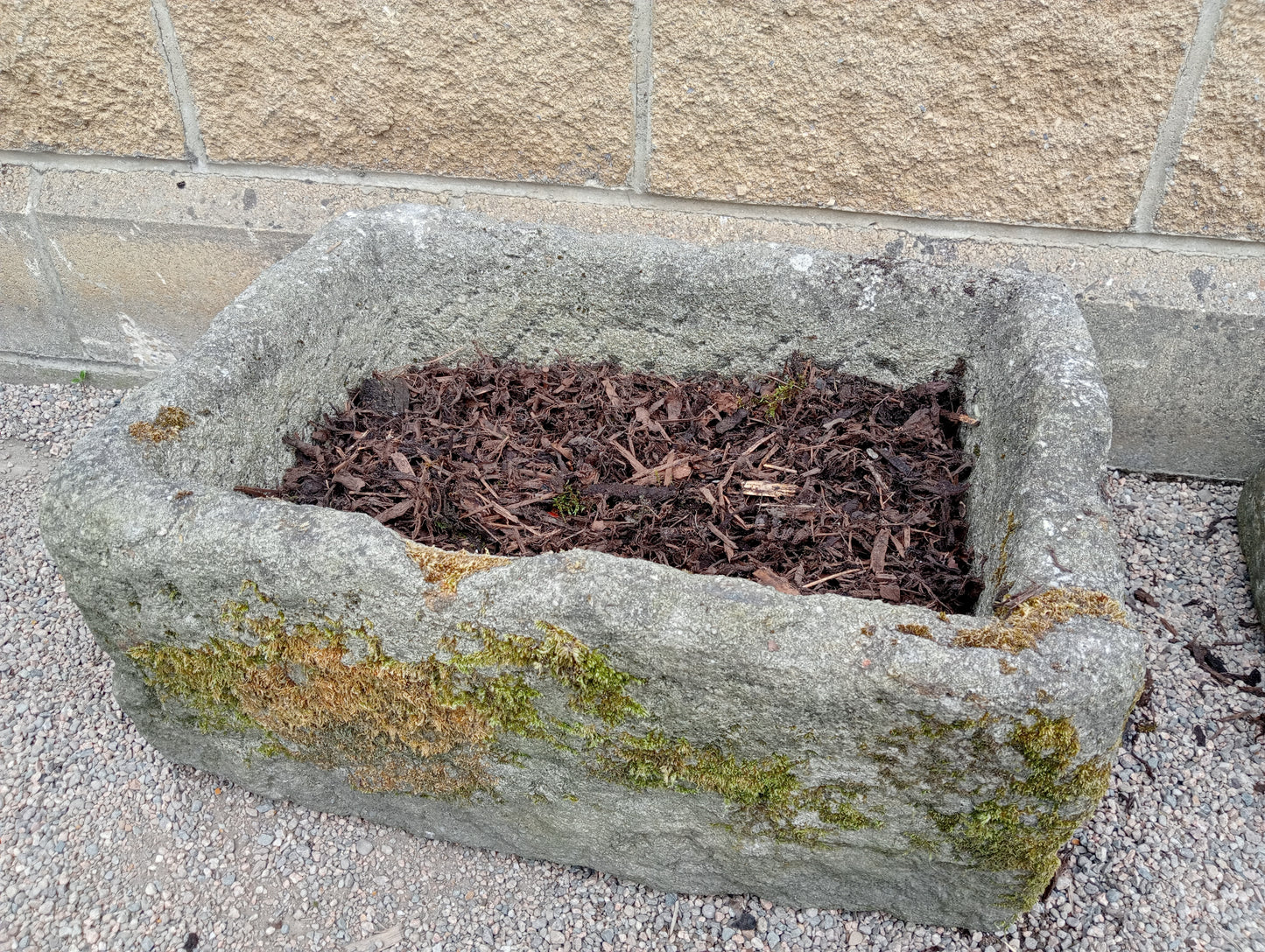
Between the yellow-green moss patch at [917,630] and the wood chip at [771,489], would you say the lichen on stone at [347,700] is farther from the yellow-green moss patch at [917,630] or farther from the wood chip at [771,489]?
the wood chip at [771,489]

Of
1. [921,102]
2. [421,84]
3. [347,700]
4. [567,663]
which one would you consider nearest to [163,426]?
[347,700]

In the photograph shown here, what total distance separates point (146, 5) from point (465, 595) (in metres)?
2.40

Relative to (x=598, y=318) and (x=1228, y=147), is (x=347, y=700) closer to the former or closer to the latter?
(x=598, y=318)

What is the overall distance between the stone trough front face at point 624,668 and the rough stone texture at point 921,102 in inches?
23.2

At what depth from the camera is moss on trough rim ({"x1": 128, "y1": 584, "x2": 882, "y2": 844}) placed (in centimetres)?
157

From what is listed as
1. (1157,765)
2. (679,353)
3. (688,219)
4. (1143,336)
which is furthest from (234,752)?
(1143,336)

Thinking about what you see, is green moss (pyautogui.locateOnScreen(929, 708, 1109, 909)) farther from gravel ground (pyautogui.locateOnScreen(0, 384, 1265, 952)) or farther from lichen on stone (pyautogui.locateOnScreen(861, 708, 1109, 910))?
gravel ground (pyautogui.locateOnScreen(0, 384, 1265, 952))

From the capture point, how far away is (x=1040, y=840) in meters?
1.53

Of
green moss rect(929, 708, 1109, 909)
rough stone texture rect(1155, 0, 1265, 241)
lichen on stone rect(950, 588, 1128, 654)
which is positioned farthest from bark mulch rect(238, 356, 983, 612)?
rough stone texture rect(1155, 0, 1265, 241)

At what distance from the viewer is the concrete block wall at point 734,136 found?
7.95ft

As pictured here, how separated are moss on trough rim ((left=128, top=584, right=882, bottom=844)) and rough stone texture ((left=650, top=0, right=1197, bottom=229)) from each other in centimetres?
175

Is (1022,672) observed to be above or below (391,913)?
above

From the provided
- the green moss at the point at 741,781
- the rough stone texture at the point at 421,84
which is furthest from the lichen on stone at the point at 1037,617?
the rough stone texture at the point at 421,84

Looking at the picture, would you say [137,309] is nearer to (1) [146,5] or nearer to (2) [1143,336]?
(1) [146,5]
